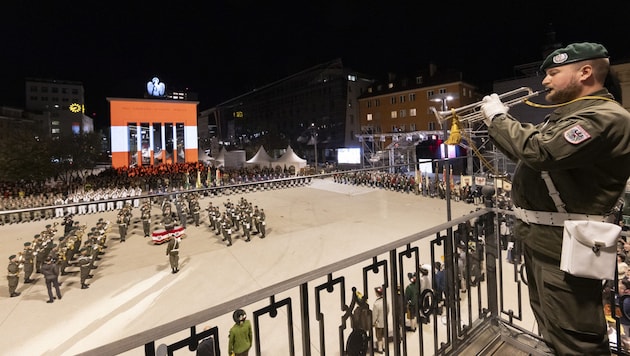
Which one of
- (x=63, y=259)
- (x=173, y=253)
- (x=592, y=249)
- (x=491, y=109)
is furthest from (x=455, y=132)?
(x=63, y=259)

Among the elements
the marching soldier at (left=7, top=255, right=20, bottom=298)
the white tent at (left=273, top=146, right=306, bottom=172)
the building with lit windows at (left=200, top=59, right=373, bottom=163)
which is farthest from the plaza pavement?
the building with lit windows at (left=200, top=59, right=373, bottom=163)

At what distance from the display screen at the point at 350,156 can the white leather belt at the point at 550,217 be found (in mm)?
28666

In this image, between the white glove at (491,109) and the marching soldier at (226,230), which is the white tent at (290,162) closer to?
the marching soldier at (226,230)

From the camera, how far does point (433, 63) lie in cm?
3303

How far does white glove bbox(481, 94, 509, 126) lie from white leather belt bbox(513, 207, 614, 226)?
0.58 metres

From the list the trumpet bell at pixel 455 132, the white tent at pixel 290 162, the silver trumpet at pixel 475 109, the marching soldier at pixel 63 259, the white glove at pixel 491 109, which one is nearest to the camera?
the white glove at pixel 491 109

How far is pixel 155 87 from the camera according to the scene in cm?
3144

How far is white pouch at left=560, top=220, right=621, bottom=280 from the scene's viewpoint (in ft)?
4.67

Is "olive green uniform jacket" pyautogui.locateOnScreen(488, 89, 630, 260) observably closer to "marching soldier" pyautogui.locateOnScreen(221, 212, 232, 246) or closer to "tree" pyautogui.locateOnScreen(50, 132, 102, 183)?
"marching soldier" pyautogui.locateOnScreen(221, 212, 232, 246)

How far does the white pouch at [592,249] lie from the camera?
142 centimetres

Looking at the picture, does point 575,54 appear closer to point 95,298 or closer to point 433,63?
point 95,298

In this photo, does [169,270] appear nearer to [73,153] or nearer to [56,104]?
[73,153]

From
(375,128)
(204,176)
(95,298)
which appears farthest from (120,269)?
(375,128)

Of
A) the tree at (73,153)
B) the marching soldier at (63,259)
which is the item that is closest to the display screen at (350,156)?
the marching soldier at (63,259)
